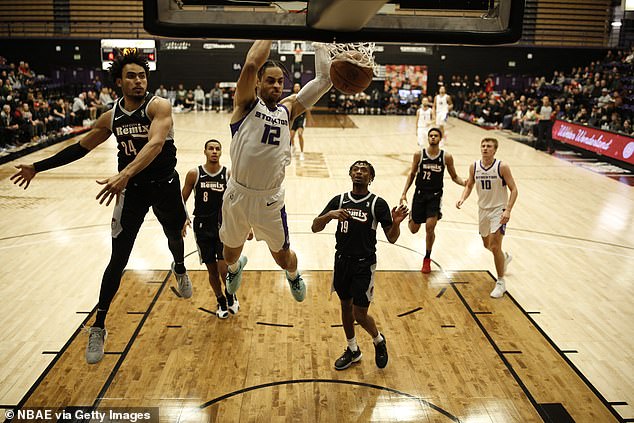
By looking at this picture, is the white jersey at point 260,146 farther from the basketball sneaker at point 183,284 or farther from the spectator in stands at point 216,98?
the spectator in stands at point 216,98

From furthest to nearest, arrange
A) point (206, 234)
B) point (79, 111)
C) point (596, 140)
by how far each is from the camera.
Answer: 1. point (79, 111)
2. point (596, 140)
3. point (206, 234)

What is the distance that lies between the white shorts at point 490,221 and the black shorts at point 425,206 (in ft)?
1.90

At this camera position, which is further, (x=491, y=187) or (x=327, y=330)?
(x=491, y=187)

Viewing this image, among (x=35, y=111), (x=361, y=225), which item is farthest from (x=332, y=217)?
(x=35, y=111)

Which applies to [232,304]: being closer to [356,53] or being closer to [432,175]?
[432,175]

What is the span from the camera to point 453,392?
14.9 feet

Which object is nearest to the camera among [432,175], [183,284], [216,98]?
[183,284]

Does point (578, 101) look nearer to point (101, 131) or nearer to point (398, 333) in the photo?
point (398, 333)

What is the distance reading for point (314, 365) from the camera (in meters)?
4.92

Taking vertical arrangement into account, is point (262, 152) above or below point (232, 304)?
above

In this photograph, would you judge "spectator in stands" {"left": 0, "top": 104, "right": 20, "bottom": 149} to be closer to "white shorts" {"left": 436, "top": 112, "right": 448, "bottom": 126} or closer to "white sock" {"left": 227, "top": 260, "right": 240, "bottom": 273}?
"white shorts" {"left": 436, "top": 112, "right": 448, "bottom": 126}

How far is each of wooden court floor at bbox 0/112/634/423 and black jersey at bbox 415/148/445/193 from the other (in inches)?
38.4

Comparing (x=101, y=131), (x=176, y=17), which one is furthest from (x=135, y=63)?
(x=176, y=17)

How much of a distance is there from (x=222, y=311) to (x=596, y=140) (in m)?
12.6
